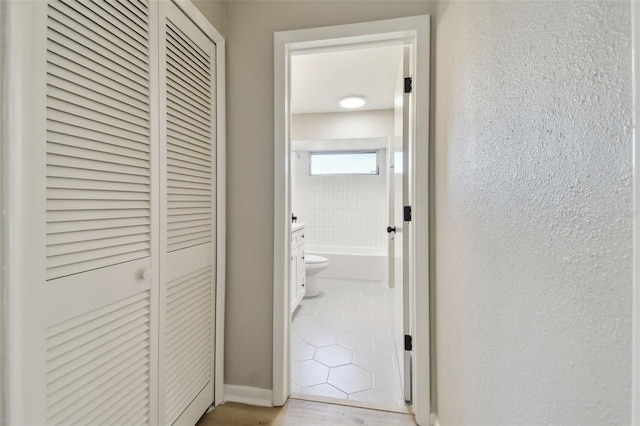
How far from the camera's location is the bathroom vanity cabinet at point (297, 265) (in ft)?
8.45

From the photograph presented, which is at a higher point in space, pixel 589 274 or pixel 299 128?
pixel 299 128

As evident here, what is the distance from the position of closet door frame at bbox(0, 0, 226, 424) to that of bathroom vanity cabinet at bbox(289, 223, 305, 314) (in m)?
1.89

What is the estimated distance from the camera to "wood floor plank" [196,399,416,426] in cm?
142

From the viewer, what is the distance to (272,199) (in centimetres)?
154

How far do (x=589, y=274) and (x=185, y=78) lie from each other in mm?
1510

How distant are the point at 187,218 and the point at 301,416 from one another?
3.88 feet

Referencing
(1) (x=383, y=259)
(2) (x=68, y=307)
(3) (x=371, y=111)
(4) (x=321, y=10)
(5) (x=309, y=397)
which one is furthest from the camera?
(1) (x=383, y=259)

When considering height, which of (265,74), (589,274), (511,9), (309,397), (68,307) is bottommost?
(309,397)

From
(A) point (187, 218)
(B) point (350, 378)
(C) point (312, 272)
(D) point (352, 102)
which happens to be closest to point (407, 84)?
(A) point (187, 218)

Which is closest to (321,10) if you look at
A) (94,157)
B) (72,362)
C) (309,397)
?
(94,157)

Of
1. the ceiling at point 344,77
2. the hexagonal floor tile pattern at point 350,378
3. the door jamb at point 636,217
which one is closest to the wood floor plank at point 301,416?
the hexagonal floor tile pattern at point 350,378

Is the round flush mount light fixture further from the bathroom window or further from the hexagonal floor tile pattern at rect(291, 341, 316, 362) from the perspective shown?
the hexagonal floor tile pattern at rect(291, 341, 316, 362)

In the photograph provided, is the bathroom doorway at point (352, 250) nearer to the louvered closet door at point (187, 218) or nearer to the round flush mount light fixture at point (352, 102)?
the round flush mount light fixture at point (352, 102)

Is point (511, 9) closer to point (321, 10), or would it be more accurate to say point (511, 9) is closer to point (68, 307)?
point (321, 10)
